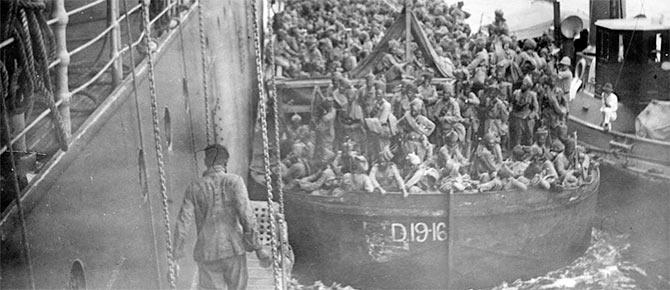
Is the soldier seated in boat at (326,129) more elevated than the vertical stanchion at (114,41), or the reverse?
the vertical stanchion at (114,41)

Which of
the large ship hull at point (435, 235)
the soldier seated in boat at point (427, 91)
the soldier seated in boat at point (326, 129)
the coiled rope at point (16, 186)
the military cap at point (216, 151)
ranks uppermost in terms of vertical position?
the coiled rope at point (16, 186)

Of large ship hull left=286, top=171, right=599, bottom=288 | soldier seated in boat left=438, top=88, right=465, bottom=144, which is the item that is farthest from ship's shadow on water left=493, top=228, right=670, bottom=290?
soldier seated in boat left=438, top=88, right=465, bottom=144

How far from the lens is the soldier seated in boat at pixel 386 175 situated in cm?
1148

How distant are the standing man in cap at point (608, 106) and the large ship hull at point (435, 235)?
3.36m

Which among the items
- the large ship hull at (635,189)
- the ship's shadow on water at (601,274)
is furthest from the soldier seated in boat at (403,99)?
the large ship hull at (635,189)

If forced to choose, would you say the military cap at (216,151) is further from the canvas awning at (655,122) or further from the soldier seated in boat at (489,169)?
the canvas awning at (655,122)

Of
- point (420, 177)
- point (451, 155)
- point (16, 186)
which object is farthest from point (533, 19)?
point (16, 186)

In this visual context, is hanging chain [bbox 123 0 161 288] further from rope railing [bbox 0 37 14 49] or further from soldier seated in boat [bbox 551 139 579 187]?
soldier seated in boat [bbox 551 139 579 187]

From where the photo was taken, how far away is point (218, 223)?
5.64 m

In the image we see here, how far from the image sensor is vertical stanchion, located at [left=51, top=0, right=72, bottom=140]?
3.76 metres

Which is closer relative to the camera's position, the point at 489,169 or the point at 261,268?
the point at 261,268

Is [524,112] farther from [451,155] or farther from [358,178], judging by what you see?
[358,178]

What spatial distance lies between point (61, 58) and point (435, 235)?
8550 millimetres

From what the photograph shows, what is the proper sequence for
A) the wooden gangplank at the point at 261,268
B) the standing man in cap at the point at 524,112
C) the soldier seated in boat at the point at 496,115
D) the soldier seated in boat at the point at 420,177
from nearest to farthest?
1. the wooden gangplank at the point at 261,268
2. the soldier seated in boat at the point at 420,177
3. the soldier seated in boat at the point at 496,115
4. the standing man in cap at the point at 524,112
